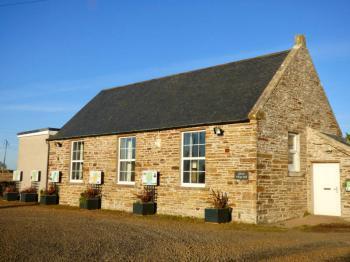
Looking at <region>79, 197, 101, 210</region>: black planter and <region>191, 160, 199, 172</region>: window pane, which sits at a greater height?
<region>191, 160, 199, 172</region>: window pane

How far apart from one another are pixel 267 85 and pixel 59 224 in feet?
29.2

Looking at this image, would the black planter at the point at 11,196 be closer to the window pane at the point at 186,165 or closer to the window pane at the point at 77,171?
the window pane at the point at 77,171

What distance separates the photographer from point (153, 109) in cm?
1844

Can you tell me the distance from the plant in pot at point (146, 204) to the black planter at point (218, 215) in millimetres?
3203

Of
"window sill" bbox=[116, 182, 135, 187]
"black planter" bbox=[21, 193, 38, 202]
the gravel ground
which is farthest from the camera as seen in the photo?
"black planter" bbox=[21, 193, 38, 202]

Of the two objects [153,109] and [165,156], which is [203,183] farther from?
[153,109]

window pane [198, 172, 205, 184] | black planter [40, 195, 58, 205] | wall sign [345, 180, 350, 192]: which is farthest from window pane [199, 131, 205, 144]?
black planter [40, 195, 58, 205]

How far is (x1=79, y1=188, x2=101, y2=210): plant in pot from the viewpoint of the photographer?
1871cm

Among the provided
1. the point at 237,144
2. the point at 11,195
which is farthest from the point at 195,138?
the point at 11,195

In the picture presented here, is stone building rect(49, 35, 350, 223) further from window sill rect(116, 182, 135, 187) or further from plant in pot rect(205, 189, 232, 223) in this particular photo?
plant in pot rect(205, 189, 232, 223)

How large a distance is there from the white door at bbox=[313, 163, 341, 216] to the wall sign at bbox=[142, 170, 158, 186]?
645 cm

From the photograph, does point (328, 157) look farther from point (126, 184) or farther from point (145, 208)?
point (126, 184)

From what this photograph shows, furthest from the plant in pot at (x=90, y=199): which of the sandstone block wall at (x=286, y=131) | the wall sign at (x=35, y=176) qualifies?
the sandstone block wall at (x=286, y=131)

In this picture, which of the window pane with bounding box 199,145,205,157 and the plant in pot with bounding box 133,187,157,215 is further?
the plant in pot with bounding box 133,187,157,215
